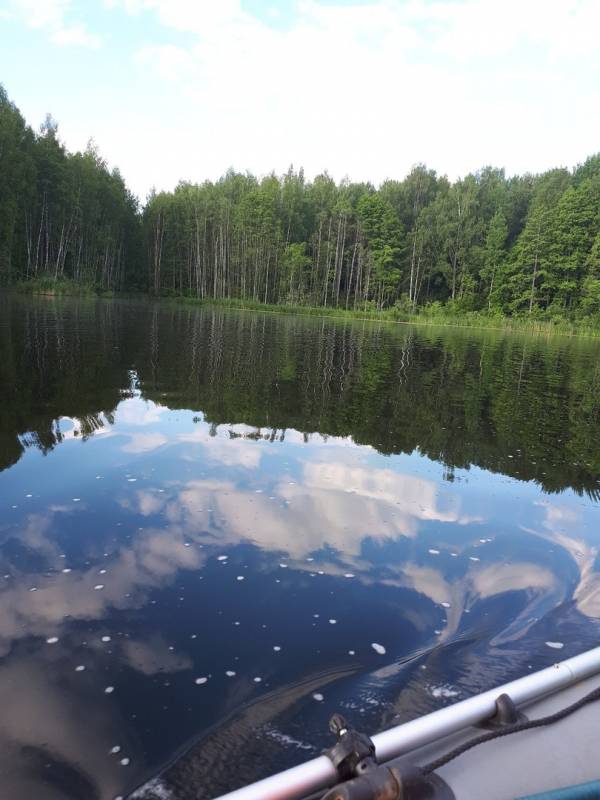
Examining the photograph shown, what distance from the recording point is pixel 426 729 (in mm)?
1735

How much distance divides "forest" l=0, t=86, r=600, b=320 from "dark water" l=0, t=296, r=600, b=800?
5077cm

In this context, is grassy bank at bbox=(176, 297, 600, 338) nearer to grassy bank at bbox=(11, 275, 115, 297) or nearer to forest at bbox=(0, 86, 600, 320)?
forest at bbox=(0, 86, 600, 320)

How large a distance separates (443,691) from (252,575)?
1.57m

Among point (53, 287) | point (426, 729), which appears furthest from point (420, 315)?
point (426, 729)

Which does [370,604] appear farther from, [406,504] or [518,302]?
[518,302]

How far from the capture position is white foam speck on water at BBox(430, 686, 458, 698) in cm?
297

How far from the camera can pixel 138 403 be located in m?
9.14

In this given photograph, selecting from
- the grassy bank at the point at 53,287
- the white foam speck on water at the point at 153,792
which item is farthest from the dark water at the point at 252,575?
the grassy bank at the point at 53,287

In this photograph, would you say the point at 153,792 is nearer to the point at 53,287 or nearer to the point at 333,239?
the point at 53,287

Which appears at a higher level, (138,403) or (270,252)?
(270,252)

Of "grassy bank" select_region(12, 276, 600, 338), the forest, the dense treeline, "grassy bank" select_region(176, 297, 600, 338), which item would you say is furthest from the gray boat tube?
the forest

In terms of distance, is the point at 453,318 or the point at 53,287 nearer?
the point at 53,287

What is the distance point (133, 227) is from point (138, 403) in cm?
7052

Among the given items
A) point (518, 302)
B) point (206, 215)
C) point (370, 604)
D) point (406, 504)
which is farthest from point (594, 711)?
point (206, 215)
